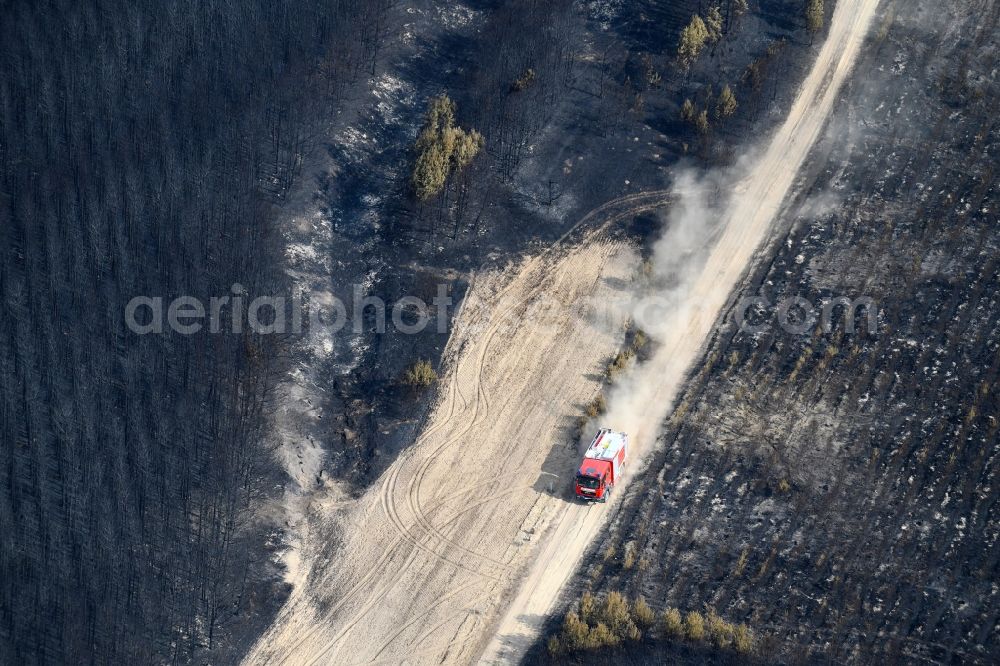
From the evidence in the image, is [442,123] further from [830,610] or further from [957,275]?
[830,610]

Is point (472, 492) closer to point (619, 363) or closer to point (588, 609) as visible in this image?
point (588, 609)

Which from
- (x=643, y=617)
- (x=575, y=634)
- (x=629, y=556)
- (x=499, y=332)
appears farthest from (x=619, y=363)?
(x=575, y=634)

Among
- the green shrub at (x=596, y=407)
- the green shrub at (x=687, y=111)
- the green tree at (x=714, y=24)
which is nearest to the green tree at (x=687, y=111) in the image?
the green shrub at (x=687, y=111)

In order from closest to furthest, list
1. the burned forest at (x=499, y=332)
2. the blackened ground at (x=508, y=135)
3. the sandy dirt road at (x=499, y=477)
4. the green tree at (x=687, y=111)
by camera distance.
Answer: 1. the burned forest at (x=499, y=332)
2. the sandy dirt road at (x=499, y=477)
3. the blackened ground at (x=508, y=135)
4. the green tree at (x=687, y=111)

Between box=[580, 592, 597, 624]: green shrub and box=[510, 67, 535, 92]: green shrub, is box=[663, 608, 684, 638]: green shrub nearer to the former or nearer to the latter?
box=[580, 592, 597, 624]: green shrub

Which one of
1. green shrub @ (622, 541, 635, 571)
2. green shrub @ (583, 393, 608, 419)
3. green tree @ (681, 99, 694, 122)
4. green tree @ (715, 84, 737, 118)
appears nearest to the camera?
green shrub @ (622, 541, 635, 571)

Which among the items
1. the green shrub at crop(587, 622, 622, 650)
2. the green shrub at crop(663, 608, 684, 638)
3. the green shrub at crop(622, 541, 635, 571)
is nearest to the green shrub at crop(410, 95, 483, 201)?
the green shrub at crop(622, 541, 635, 571)

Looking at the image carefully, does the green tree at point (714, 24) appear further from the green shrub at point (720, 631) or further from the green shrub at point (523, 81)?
the green shrub at point (720, 631)
